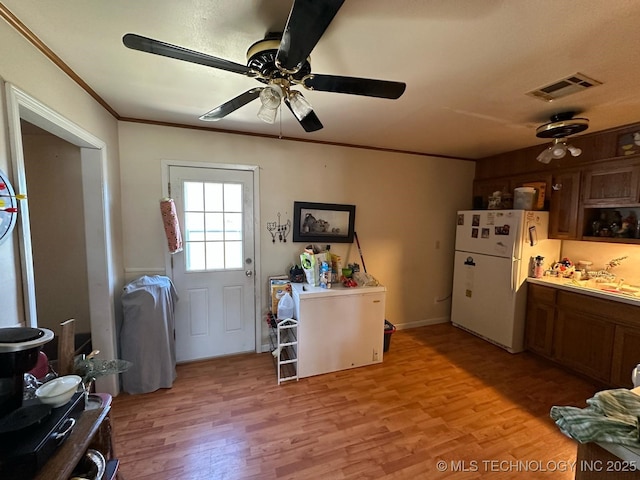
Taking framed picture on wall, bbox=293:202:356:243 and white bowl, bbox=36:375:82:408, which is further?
framed picture on wall, bbox=293:202:356:243

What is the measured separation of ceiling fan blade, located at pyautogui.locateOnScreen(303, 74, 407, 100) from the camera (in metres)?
1.23

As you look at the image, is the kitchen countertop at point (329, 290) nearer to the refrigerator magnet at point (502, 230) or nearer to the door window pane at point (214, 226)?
the door window pane at point (214, 226)

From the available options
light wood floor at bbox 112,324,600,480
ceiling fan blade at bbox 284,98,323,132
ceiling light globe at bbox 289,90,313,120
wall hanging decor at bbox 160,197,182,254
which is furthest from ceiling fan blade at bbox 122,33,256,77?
light wood floor at bbox 112,324,600,480

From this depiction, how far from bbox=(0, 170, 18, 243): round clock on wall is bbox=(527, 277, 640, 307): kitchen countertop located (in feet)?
12.9

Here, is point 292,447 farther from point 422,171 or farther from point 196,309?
point 422,171

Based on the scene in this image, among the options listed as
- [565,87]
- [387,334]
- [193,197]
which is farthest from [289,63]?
[387,334]

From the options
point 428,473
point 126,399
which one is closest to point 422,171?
point 428,473

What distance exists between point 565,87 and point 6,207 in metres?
3.02

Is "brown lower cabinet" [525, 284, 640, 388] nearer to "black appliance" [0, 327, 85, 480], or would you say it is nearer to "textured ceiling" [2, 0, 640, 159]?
Result: "textured ceiling" [2, 0, 640, 159]

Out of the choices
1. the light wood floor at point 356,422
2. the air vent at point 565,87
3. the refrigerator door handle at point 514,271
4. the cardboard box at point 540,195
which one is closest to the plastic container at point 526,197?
the cardboard box at point 540,195

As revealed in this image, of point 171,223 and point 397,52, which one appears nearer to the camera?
point 397,52

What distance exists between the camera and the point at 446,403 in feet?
7.10

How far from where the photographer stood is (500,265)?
298 cm

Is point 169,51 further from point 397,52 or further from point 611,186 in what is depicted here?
point 611,186
